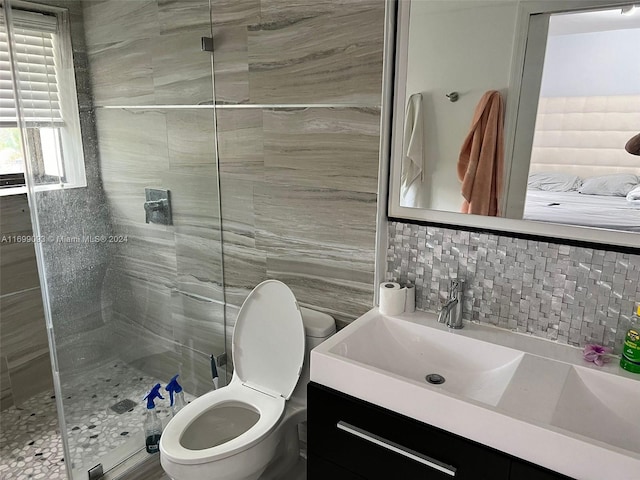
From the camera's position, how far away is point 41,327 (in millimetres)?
2584

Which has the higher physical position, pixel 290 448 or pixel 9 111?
pixel 9 111

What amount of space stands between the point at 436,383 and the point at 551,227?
587mm

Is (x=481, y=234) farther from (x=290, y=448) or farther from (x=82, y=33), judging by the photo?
(x=82, y=33)

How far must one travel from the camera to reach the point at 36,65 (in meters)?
1.69

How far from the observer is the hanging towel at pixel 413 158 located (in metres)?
1.64

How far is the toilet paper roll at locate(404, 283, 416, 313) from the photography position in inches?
68.6

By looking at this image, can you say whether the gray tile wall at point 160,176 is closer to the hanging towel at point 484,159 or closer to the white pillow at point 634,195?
the hanging towel at point 484,159

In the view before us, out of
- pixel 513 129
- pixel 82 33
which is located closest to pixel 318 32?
pixel 513 129

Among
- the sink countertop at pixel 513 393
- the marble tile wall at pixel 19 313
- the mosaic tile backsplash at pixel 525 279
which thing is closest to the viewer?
the sink countertop at pixel 513 393

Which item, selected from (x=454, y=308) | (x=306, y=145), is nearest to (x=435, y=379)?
(x=454, y=308)

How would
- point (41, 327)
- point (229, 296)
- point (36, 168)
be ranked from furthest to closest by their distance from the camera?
point (41, 327)
point (229, 296)
point (36, 168)

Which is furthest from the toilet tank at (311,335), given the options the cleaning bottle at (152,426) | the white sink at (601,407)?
the white sink at (601,407)

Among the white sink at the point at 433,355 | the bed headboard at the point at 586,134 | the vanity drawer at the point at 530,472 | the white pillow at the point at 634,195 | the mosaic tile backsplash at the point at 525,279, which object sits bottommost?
the vanity drawer at the point at 530,472

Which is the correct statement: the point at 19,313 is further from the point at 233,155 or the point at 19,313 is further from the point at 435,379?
the point at 435,379
